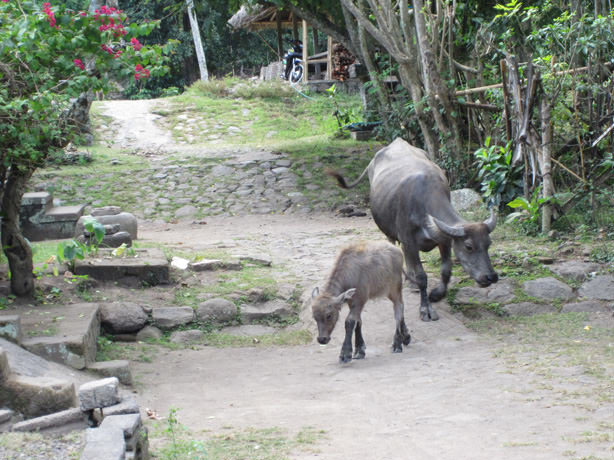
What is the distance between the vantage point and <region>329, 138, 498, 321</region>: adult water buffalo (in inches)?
301

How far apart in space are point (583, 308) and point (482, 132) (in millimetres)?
5649

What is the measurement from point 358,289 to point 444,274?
1.64 meters

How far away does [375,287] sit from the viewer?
720cm

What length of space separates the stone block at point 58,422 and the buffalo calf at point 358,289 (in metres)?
2.65

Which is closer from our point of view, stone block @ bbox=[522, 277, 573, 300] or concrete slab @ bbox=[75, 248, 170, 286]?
stone block @ bbox=[522, 277, 573, 300]

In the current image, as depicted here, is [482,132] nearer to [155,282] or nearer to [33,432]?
[155,282]

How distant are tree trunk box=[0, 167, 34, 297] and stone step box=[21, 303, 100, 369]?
415mm

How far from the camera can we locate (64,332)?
673cm

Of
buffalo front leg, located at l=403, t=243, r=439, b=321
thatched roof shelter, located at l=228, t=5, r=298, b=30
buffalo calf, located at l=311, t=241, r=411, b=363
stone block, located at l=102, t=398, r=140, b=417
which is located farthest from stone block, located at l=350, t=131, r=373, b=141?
stone block, located at l=102, t=398, r=140, b=417

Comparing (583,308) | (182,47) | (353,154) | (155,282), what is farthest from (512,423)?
(182,47)

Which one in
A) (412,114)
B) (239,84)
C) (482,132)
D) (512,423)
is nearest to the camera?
(512,423)

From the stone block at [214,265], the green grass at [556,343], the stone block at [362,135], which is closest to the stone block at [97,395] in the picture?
the green grass at [556,343]

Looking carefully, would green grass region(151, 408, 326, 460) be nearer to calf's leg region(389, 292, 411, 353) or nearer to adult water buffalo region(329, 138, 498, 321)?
calf's leg region(389, 292, 411, 353)

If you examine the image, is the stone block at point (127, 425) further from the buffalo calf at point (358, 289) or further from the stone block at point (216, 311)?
the stone block at point (216, 311)
